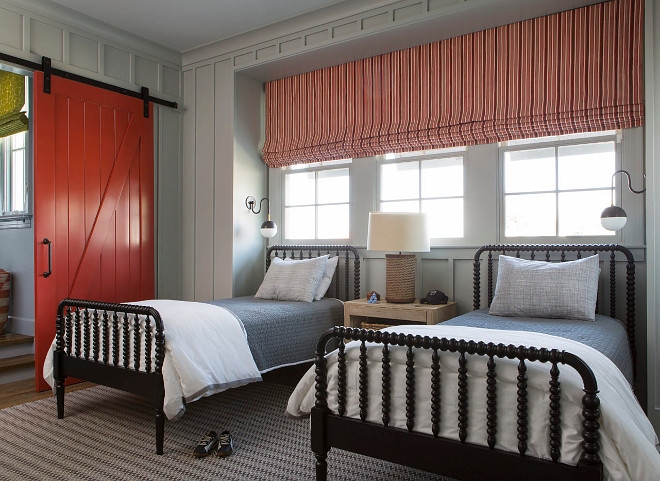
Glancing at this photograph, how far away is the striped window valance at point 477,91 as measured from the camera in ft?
10.2

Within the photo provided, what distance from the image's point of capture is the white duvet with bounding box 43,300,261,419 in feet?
8.34

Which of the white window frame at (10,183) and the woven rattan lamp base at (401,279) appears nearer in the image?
the woven rattan lamp base at (401,279)

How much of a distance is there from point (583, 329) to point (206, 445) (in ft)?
6.35

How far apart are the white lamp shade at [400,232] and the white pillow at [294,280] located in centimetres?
62

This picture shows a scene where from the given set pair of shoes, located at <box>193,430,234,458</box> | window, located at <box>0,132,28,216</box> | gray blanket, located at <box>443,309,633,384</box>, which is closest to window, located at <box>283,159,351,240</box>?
gray blanket, located at <box>443,309,633,384</box>

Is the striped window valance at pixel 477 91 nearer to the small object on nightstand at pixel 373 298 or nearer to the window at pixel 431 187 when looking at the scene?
the window at pixel 431 187

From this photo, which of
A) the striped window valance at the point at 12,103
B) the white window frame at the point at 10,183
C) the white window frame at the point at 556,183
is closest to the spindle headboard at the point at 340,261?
the white window frame at the point at 556,183

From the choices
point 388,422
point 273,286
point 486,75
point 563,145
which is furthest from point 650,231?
point 273,286

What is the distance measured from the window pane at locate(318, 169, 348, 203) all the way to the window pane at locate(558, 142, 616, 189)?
5.69ft

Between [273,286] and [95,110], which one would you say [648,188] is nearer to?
[273,286]

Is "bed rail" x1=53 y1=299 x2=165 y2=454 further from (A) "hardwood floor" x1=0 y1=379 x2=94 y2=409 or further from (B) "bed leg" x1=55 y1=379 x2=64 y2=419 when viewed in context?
(A) "hardwood floor" x1=0 y1=379 x2=94 y2=409

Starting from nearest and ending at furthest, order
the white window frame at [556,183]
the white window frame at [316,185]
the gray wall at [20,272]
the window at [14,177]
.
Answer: the white window frame at [556,183], the white window frame at [316,185], the gray wall at [20,272], the window at [14,177]

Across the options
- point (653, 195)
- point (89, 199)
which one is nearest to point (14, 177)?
point (89, 199)

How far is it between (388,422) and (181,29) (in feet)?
Result: 12.1
